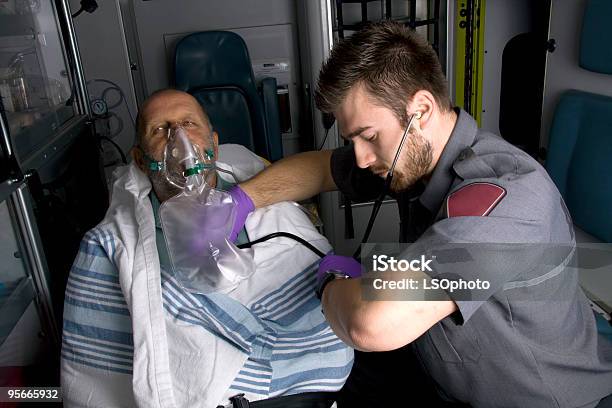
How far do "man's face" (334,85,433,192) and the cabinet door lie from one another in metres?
1.06

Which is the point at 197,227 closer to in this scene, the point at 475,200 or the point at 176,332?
the point at 176,332

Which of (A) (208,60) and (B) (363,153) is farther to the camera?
(A) (208,60)

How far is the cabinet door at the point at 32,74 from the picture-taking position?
1725mm

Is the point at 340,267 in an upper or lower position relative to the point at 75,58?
lower

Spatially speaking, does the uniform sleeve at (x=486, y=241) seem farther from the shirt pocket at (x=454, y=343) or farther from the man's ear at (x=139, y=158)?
the man's ear at (x=139, y=158)

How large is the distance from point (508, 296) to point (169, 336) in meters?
0.85

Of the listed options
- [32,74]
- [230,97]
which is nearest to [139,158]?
[32,74]

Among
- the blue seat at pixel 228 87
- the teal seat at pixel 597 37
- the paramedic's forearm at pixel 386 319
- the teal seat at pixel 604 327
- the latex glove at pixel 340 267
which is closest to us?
the paramedic's forearm at pixel 386 319

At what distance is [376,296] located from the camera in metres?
0.96

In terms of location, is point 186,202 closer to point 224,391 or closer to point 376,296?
point 224,391

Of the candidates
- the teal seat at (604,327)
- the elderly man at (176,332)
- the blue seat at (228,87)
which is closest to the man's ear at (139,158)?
the elderly man at (176,332)

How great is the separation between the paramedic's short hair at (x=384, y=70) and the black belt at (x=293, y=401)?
783 millimetres

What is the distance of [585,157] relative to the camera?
2.08 m

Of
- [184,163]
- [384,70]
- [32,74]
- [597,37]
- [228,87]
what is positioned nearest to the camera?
[384,70]
